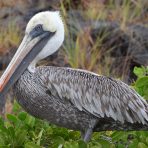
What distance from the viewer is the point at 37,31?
18.2ft

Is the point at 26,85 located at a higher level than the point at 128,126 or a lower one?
higher

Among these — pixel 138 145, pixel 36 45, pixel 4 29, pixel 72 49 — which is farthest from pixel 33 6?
pixel 138 145

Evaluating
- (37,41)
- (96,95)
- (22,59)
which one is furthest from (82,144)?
(37,41)

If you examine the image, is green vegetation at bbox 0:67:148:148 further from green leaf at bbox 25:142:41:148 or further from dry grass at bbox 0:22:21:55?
dry grass at bbox 0:22:21:55

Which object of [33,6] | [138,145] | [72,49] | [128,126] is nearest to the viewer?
[138,145]

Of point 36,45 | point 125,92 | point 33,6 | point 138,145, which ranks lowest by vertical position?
point 138,145

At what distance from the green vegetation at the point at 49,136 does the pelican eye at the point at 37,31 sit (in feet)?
2.29

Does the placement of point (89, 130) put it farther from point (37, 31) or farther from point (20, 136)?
point (37, 31)

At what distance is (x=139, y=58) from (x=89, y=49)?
810 millimetres

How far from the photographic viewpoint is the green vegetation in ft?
16.4

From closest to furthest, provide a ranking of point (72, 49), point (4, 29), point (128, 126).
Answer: point (128, 126)
point (72, 49)
point (4, 29)

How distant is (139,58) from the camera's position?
1013 centimetres

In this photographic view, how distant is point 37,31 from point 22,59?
0.34m

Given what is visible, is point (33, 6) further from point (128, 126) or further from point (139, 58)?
point (128, 126)
